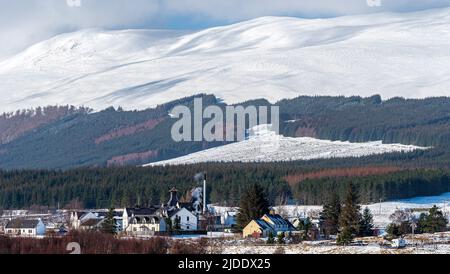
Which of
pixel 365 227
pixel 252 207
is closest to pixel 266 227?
pixel 252 207

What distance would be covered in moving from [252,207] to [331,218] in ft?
22.7

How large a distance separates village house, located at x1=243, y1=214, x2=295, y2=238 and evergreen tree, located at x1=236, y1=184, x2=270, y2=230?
1781mm

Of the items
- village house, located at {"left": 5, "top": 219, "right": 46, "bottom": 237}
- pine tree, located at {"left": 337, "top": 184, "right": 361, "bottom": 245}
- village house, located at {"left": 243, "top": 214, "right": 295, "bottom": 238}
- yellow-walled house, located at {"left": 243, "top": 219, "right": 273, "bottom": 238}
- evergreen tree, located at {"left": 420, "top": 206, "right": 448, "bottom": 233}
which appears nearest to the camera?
pine tree, located at {"left": 337, "top": 184, "right": 361, "bottom": 245}

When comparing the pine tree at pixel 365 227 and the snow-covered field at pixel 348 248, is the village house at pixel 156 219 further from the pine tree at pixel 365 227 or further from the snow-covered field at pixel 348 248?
the snow-covered field at pixel 348 248

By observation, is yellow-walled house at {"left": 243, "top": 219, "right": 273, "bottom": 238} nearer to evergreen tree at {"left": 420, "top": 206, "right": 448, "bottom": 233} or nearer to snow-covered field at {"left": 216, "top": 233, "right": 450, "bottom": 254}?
evergreen tree at {"left": 420, "top": 206, "right": 448, "bottom": 233}

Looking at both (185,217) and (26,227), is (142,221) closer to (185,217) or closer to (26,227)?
(185,217)

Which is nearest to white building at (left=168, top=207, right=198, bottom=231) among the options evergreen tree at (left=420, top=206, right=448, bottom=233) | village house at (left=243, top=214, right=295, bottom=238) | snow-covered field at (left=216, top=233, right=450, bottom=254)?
village house at (left=243, top=214, right=295, bottom=238)

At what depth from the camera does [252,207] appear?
97562 millimetres

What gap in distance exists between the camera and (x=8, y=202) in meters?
144

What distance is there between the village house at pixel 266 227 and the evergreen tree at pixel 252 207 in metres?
1.78

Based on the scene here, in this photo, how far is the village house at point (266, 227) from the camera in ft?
297

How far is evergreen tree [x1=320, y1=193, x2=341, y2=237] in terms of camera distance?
300ft
